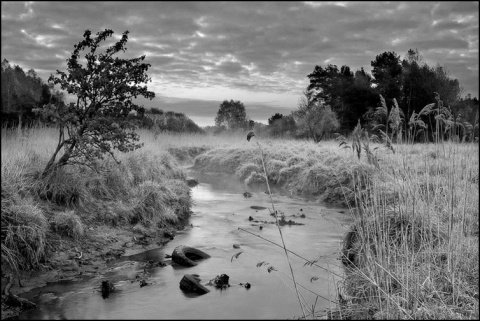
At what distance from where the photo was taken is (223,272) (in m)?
6.69

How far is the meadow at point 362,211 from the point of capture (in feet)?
14.9

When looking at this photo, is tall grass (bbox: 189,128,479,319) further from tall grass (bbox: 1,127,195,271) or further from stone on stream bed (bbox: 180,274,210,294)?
tall grass (bbox: 1,127,195,271)

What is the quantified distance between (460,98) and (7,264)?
31.8 meters

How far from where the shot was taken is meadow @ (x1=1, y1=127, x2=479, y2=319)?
179 inches

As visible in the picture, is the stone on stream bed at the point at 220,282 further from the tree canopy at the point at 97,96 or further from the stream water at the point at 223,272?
the tree canopy at the point at 97,96

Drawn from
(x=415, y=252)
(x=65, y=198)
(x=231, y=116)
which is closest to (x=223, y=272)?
(x=415, y=252)

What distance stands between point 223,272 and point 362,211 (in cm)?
249

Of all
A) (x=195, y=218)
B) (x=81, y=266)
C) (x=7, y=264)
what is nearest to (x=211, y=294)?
(x=81, y=266)

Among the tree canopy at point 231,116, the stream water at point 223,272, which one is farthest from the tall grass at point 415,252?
the tree canopy at point 231,116

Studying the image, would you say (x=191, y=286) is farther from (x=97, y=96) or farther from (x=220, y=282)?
(x=97, y=96)

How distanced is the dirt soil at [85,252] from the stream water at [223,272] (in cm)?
18

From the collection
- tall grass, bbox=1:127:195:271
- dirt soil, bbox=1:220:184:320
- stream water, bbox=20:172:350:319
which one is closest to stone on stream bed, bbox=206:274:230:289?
stream water, bbox=20:172:350:319

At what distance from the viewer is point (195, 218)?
10672mm

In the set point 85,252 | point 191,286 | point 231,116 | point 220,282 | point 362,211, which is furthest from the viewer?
point 231,116
